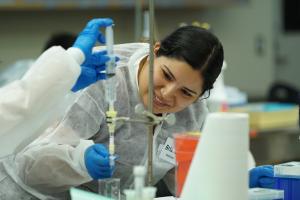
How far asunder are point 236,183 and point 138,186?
213mm

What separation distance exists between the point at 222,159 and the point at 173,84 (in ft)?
1.54

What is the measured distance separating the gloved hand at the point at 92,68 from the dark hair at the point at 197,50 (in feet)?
0.89

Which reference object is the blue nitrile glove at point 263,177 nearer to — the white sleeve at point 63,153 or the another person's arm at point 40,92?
the white sleeve at point 63,153

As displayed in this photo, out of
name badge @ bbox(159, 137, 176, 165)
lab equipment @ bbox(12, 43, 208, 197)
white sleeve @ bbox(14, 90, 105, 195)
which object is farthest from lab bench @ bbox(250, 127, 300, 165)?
white sleeve @ bbox(14, 90, 105, 195)

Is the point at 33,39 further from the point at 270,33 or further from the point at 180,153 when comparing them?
the point at 180,153

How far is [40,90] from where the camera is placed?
1.37m

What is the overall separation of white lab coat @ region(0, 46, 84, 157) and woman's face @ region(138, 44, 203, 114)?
323mm

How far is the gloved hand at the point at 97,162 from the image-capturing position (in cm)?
148

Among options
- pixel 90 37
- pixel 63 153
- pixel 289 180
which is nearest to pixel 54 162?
pixel 63 153

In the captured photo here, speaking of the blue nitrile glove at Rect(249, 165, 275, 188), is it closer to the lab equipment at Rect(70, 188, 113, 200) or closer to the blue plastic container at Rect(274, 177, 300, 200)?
the blue plastic container at Rect(274, 177, 300, 200)

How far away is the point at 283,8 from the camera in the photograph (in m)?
5.64

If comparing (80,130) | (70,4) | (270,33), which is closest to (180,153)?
(80,130)

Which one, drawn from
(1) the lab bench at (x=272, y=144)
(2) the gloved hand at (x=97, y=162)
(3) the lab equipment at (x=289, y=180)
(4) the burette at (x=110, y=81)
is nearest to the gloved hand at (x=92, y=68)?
(4) the burette at (x=110, y=81)

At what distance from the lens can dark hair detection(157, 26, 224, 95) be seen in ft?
5.54
